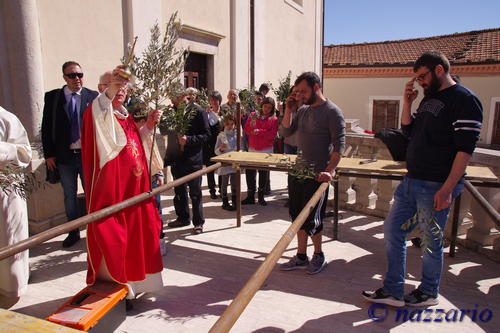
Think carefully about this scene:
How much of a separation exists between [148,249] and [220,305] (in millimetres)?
764

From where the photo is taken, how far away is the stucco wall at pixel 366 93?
2003 centimetres

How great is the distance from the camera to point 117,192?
282cm

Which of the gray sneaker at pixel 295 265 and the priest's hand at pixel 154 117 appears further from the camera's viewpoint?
the gray sneaker at pixel 295 265

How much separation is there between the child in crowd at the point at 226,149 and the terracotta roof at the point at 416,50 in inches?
687

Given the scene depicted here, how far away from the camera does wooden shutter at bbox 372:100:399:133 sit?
886 inches

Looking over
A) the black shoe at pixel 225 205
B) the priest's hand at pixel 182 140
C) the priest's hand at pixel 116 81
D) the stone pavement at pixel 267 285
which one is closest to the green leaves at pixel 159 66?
the priest's hand at pixel 116 81

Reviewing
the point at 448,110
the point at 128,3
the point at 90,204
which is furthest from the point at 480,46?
the point at 90,204

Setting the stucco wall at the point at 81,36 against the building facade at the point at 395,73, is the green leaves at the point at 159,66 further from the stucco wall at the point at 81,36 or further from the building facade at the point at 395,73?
the building facade at the point at 395,73

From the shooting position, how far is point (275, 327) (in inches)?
113

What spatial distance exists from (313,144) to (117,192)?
1759 millimetres

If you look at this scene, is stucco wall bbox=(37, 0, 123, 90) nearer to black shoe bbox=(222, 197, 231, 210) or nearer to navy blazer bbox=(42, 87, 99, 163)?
navy blazer bbox=(42, 87, 99, 163)

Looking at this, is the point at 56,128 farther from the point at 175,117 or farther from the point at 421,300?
the point at 421,300

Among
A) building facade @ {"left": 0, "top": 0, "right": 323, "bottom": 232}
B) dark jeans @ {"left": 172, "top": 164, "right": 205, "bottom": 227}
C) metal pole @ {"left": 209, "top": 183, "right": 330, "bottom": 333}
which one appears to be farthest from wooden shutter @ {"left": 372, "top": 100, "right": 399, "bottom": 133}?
metal pole @ {"left": 209, "top": 183, "right": 330, "bottom": 333}

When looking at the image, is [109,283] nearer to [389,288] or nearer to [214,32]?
[389,288]
